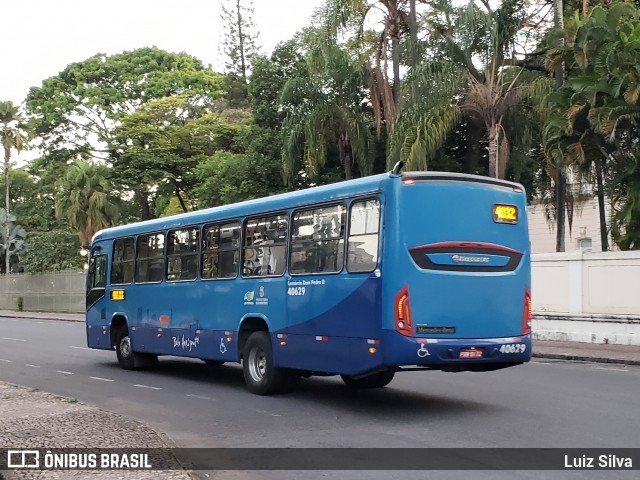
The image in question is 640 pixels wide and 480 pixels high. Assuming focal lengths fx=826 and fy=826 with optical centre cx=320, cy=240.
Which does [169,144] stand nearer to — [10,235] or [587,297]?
[10,235]

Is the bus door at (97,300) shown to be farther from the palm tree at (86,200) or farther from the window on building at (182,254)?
the palm tree at (86,200)

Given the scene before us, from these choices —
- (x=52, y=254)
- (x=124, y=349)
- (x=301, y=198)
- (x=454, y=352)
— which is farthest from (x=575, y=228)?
(x=52, y=254)

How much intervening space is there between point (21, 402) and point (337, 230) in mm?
5120

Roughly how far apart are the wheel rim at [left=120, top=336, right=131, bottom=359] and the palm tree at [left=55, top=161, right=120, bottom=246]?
1294 inches

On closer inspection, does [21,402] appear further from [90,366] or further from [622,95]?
[622,95]

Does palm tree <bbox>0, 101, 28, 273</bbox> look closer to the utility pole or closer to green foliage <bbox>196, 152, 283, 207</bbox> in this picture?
green foliage <bbox>196, 152, 283, 207</bbox>

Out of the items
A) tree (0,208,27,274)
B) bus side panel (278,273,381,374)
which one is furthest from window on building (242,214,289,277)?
tree (0,208,27,274)

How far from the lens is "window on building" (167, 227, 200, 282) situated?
48.2 ft

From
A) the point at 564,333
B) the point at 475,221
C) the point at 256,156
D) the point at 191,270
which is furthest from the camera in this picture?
the point at 256,156

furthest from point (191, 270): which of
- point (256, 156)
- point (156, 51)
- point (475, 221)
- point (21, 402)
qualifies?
point (156, 51)

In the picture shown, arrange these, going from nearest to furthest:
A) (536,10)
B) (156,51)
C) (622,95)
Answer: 1. (622,95)
2. (536,10)
3. (156,51)

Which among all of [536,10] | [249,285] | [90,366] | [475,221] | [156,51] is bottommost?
[90,366]

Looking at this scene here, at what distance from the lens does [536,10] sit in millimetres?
25969

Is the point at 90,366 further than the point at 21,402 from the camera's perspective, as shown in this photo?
Yes
